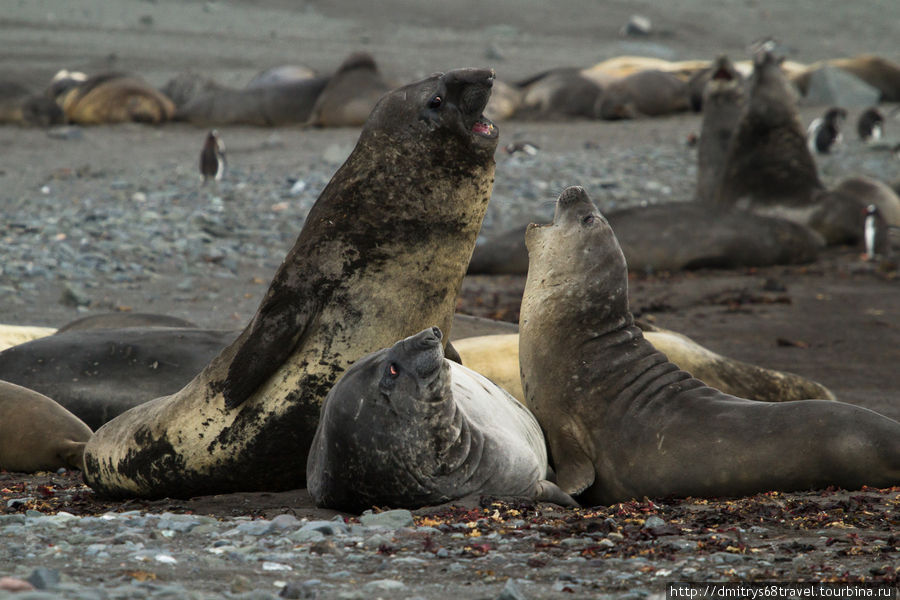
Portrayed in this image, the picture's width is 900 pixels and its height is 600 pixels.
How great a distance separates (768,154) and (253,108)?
8433 millimetres

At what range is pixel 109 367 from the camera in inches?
229

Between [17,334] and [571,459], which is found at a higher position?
[17,334]

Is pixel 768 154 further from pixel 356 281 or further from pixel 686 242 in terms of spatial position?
pixel 356 281

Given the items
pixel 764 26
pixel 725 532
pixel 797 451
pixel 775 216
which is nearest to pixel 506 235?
pixel 775 216

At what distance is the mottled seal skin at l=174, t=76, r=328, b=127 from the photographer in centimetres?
1845

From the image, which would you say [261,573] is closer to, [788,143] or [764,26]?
[788,143]

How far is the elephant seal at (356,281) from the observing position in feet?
14.9

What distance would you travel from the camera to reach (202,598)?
105 inches

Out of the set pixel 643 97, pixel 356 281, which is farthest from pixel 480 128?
pixel 643 97

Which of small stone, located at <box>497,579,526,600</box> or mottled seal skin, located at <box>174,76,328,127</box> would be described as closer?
small stone, located at <box>497,579,526,600</box>

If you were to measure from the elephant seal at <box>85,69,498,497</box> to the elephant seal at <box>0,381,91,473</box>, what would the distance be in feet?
3.03

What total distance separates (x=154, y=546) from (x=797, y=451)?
2.32 meters

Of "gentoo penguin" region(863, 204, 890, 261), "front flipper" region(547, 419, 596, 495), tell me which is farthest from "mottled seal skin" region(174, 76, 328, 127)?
"front flipper" region(547, 419, 596, 495)

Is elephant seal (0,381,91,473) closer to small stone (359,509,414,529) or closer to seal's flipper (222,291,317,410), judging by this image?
seal's flipper (222,291,317,410)
